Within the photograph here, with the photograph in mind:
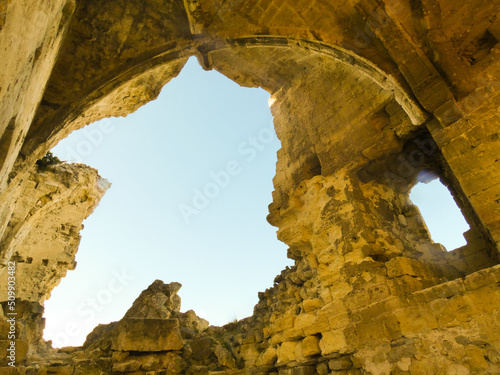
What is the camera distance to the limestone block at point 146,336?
14.3 feet

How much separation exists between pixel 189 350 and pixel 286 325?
1877mm

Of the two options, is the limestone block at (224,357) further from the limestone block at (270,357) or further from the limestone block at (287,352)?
the limestone block at (287,352)

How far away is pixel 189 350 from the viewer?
4797 mm

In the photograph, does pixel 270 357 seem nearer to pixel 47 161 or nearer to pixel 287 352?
pixel 287 352

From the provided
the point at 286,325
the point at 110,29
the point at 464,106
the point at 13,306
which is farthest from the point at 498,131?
the point at 13,306

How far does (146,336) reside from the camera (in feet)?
14.6

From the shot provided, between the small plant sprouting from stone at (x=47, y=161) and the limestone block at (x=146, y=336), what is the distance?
498cm

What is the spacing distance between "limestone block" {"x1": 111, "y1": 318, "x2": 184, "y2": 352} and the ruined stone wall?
0.02 m

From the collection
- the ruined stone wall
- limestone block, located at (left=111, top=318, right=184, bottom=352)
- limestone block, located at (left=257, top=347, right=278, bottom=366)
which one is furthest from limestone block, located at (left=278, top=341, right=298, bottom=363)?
limestone block, located at (left=111, top=318, right=184, bottom=352)

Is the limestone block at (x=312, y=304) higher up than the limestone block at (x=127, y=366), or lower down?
higher up

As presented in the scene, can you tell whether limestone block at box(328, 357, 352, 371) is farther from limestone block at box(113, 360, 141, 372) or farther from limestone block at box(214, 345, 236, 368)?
limestone block at box(113, 360, 141, 372)

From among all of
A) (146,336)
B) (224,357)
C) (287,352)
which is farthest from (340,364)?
(146,336)

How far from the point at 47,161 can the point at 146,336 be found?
5529 mm

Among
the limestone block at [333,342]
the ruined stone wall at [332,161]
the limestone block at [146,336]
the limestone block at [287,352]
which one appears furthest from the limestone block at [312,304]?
the limestone block at [146,336]
